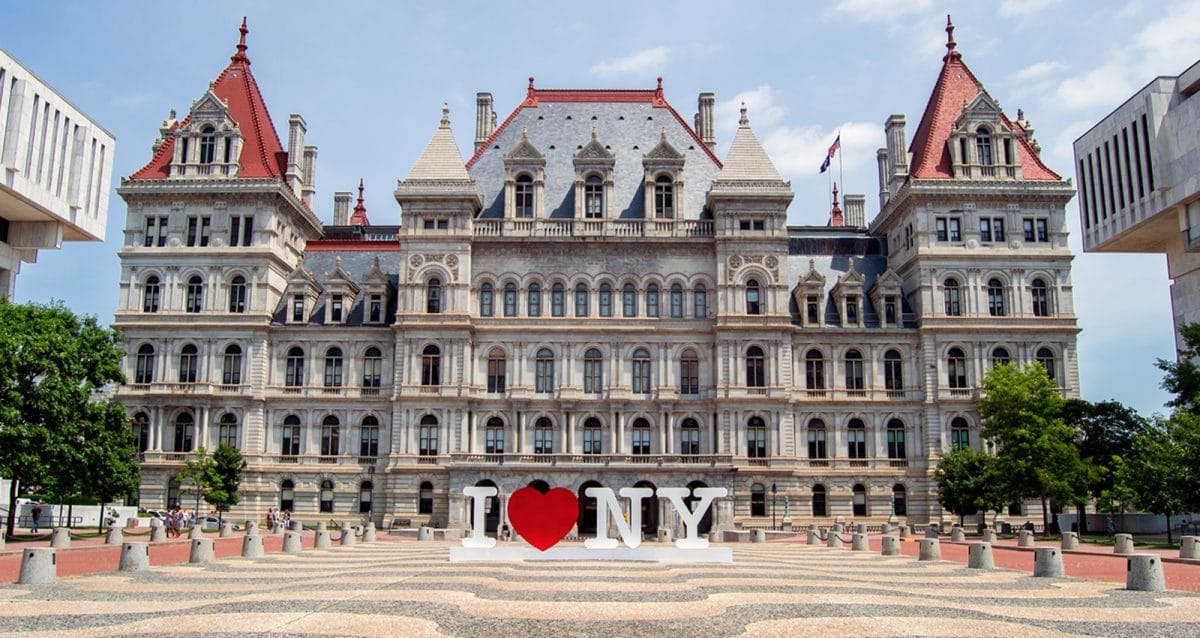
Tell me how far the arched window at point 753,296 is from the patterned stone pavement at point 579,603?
37.9 metres

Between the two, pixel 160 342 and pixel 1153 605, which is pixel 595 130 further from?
pixel 1153 605

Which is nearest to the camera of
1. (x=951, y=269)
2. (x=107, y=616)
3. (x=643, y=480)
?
(x=107, y=616)

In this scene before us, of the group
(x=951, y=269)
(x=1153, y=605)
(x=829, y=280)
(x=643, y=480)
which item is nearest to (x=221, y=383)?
(x=643, y=480)

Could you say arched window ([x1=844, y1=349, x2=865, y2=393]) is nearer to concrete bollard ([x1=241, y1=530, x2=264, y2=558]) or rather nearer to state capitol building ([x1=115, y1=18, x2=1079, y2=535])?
state capitol building ([x1=115, y1=18, x2=1079, y2=535])

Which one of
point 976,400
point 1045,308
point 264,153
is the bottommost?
point 976,400

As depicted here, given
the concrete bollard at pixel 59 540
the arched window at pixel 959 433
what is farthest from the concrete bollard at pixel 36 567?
the arched window at pixel 959 433

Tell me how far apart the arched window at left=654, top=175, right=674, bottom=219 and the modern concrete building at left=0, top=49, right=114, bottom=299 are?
33.4 meters

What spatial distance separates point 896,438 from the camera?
68438 millimetres

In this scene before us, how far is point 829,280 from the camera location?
73625mm

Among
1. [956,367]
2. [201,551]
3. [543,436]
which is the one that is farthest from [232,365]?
[956,367]

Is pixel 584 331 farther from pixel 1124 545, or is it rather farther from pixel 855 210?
pixel 1124 545

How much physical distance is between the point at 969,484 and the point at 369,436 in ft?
119

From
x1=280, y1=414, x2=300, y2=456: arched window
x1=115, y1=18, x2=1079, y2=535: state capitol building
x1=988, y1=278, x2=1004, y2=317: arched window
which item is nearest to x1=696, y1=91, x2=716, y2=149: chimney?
x1=115, y1=18, x2=1079, y2=535: state capitol building

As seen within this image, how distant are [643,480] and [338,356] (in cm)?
2154
